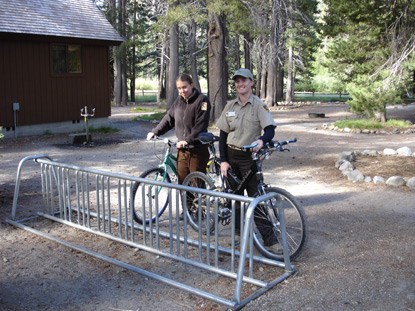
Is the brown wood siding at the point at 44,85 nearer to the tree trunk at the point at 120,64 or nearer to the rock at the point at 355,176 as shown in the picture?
the rock at the point at 355,176

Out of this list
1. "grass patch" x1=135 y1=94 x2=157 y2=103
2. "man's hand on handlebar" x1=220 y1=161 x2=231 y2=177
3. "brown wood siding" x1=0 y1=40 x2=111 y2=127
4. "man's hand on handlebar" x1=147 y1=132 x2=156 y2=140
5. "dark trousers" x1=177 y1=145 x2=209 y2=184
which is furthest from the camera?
"grass patch" x1=135 y1=94 x2=157 y2=103

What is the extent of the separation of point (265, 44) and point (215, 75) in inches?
588

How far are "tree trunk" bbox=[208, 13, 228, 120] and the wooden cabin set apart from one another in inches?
142

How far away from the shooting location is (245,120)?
4.96m

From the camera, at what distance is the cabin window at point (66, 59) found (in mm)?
16656

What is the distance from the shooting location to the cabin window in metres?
16.7

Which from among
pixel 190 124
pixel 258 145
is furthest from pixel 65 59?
pixel 258 145

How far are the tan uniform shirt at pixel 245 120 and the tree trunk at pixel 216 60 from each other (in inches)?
476

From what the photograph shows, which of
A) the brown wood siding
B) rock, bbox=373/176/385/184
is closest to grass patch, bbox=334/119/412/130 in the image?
the brown wood siding

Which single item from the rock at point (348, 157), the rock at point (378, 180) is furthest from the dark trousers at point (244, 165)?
the rock at point (348, 157)

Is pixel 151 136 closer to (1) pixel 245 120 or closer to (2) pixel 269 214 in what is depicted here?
(1) pixel 245 120

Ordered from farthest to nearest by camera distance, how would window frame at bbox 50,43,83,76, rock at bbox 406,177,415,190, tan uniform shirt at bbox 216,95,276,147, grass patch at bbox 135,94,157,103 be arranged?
grass patch at bbox 135,94,157,103, window frame at bbox 50,43,83,76, rock at bbox 406,177,415,190, tan uniform shirt at bbox 216,95,276,147

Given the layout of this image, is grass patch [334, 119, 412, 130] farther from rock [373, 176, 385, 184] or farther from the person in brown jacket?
the person in brown jacket

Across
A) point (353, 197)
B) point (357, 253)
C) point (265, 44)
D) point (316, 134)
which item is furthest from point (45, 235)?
point (265, 44)
